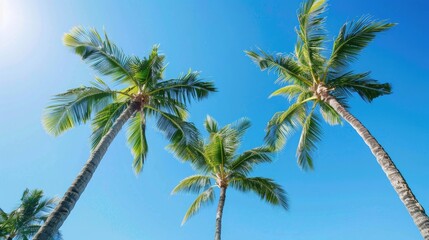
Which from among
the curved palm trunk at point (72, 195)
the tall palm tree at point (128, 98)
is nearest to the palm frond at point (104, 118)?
the tall palm tree at point (128, 98)

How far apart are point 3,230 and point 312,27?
1988cm

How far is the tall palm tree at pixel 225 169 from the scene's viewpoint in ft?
49.0

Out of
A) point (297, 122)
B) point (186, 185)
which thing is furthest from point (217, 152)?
point (297, 122)

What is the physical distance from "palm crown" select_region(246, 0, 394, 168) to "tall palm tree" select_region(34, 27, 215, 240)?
328cm

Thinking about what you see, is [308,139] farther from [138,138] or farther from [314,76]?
[138,138]

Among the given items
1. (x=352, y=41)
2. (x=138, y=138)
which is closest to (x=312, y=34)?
(x=352, y=41)

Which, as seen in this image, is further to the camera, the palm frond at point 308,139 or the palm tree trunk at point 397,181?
the palm frond at point 308,139

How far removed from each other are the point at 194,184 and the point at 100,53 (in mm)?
7654

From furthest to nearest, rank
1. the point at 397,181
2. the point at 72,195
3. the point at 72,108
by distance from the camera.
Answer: the point at 72,108 < the point at 397,181 < the point at 72,195

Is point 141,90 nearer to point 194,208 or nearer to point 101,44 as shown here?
point 101,44

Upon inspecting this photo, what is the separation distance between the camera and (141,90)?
11.8 m

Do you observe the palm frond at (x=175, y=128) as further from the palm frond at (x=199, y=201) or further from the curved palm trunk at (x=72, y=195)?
the palm frond at (x=199, y=201)

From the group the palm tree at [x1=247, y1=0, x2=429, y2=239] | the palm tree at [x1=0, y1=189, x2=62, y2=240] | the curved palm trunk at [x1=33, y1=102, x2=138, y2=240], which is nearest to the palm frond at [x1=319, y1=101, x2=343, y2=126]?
the palm tree at [x1=247, y1=0, x2=429, y2=239]

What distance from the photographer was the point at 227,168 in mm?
15680
